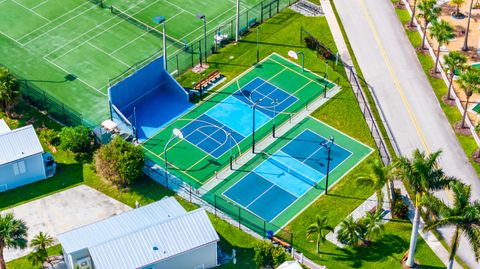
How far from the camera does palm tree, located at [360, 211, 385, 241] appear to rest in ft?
297

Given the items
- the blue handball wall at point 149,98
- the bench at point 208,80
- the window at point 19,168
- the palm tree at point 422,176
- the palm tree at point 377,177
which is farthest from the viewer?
the bench at point 208,80

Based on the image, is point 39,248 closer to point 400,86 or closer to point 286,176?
point 286,176

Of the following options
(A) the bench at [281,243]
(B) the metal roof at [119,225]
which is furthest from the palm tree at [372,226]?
(B) the metal roof at [119,225]

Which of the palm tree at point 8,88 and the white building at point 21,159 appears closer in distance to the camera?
the white building at point 21,159

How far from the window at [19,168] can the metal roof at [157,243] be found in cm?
1660

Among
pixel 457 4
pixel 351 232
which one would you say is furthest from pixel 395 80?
pixel 351 232

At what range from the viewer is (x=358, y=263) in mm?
89938

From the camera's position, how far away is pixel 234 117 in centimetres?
10719

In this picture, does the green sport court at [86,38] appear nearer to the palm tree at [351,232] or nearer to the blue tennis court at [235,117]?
the blue tennis court at [235,117]

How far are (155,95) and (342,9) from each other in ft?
95.9

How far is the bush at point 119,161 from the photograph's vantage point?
95.8m

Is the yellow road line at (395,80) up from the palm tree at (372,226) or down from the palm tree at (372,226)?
up

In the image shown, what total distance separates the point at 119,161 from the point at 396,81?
35271 mm

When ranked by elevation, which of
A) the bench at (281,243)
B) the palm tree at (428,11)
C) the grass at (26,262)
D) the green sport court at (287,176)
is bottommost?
the bench at (281,243)
